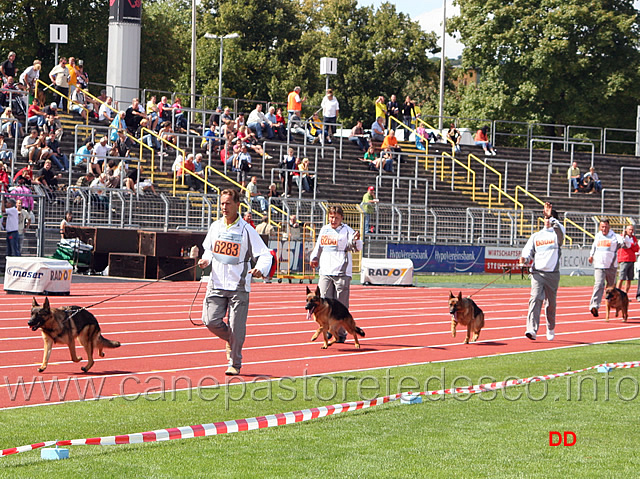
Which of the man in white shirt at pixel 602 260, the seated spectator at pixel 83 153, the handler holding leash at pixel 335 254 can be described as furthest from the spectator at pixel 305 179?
the handler holding leash at pixel 335 254

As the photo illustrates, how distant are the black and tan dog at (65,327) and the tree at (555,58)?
161 ft

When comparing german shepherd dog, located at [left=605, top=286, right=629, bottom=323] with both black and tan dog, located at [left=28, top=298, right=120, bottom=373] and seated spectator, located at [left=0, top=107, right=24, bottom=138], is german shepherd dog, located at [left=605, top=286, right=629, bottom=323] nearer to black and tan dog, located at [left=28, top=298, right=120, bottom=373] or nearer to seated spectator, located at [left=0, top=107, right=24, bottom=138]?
black and tan dog, located at [left=28, top=298, right=120, bottom=373]

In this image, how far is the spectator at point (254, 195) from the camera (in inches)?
1287

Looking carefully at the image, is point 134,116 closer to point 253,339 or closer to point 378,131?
point 378,131

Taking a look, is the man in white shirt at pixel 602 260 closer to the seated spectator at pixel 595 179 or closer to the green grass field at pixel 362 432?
the green grass field at pixel 362 432

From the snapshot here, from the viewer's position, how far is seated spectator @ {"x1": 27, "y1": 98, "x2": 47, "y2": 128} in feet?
111

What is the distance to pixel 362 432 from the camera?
899 cm

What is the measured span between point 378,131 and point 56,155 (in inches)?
636

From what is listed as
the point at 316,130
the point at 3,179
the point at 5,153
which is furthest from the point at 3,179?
the point at 316,130

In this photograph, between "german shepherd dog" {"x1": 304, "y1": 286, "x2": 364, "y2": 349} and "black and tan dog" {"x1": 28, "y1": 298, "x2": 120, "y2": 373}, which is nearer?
"black and tan dog" {"x1": 28, "y1": 298, "x2": 120, "y2": 373}

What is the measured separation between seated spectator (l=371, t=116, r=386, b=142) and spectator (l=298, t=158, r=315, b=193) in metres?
8.02

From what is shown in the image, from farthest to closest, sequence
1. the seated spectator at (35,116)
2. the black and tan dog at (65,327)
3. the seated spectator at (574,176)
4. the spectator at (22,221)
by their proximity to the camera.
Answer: the seated spectator at (574,176) → the seated spectator at (35,116) → the spectator at (22,221) → the black and tan dog at (65,327)

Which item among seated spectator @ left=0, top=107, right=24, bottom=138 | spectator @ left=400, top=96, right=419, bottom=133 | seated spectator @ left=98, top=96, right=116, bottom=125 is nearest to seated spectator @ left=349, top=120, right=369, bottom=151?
spectator @ left=400, top=96, right=419, bottom=133

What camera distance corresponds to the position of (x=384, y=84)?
74.7 m
